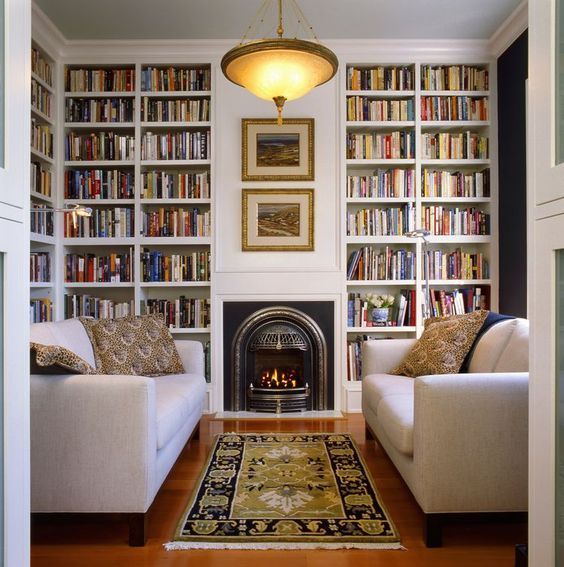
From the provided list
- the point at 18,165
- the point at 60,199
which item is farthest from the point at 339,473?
the point at 60,199

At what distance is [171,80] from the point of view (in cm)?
476

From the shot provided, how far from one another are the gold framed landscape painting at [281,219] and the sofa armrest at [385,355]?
1.32m

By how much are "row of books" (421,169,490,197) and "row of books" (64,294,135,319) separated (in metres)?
2.84

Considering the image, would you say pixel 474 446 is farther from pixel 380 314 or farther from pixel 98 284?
pixel 98 284

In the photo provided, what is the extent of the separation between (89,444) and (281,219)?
116 inches

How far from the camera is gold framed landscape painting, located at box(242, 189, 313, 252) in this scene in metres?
4.74

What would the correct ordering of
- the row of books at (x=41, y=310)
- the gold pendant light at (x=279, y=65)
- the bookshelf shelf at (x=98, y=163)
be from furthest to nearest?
the bookshelf shelf at (x=98, y=163) < the row of books at (x=41, y=310) < the gold pendant light at (x=279, y=65)

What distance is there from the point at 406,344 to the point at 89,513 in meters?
2.35

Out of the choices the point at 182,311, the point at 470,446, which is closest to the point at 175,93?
the point at 182,311

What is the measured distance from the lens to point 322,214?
4.77m

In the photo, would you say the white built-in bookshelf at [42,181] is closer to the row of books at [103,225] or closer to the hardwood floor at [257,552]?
the row of books at [103,225]

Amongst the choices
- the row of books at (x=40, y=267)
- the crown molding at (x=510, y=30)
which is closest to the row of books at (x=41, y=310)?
the row of books at (x=40, y=267)

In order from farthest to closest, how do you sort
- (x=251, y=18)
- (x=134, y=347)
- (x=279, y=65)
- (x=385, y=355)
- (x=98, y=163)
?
(x=98, y=163)
(x=251, y=18)
(x=385, y=355)
(x=134, y=347)
(x=279, y=65)

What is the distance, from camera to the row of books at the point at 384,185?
4758mm
